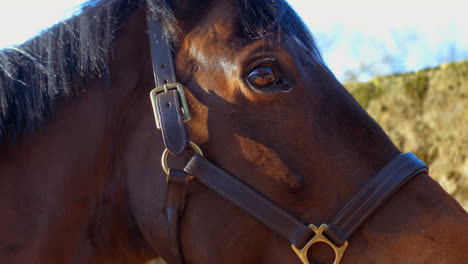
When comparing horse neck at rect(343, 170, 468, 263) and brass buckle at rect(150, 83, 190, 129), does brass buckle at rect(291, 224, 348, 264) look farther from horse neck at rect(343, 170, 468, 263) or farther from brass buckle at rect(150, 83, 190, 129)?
brass buckle at rect(150, 83, 190, 129)

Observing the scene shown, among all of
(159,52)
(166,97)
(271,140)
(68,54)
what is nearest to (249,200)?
(271,140)

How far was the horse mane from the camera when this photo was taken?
167cm

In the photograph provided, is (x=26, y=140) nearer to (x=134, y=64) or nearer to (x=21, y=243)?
(x=21, y=243)

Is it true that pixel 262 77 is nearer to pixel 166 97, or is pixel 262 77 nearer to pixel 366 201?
pixel 166 97

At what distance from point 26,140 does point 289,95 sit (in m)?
1.08

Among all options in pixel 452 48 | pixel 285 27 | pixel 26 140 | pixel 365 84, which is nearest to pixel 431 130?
pixel 365 84

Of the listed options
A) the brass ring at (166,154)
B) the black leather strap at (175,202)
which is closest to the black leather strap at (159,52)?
the brass ring at (166,154)

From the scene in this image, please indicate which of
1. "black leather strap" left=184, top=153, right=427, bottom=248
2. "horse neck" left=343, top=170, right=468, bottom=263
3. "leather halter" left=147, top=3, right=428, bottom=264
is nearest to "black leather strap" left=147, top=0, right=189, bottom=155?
"leather halter" left=147, top=3, right=428, bottom=264

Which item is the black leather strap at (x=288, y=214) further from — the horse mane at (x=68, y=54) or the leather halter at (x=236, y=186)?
the horse mane at (x=68, y=54)

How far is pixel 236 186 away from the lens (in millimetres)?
1538

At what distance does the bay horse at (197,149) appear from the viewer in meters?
1.48

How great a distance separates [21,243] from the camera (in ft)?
5.29

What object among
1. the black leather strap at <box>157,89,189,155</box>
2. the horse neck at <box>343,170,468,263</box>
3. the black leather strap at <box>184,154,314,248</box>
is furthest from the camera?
the black leather strap at <box>157,89,189,155</box>

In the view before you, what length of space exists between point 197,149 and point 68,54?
2.30ft
